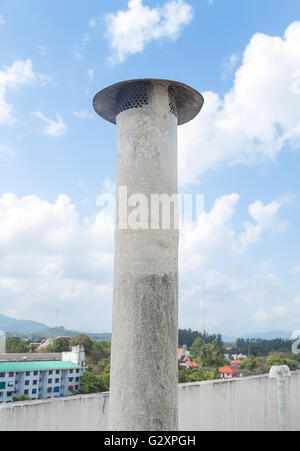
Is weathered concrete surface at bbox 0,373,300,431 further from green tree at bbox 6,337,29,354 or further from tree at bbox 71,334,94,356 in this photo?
green tree at bbox 6,337,29,354

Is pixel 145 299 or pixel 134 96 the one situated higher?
pixel 134 96

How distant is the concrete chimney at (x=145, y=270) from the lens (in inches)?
89.5

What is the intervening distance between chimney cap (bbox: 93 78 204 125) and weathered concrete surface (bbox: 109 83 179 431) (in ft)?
0.93

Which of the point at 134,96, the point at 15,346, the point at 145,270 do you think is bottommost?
the point at 15,346

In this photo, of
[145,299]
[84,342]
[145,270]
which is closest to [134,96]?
[145,270]

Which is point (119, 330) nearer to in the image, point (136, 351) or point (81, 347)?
point (136, 351)

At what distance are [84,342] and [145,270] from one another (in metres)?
27.5

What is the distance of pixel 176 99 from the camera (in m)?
2.93

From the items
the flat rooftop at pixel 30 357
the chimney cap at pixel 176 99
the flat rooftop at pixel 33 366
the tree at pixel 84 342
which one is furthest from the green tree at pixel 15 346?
the chimney cap at pixel 176 99

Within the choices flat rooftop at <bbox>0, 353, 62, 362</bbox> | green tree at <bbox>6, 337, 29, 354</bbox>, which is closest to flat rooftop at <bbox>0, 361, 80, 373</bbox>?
flat rooftop at <bbox>0, 353, 62, 362</bbox>

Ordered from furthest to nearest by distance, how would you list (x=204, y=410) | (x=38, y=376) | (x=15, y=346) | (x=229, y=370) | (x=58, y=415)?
(x=15, y=346) → (x=229, y=370) → (x=38, y=376) → (x=204, y=410) → (x=58, y=415)

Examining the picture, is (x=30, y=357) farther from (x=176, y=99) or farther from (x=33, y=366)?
(x=176, y=99)

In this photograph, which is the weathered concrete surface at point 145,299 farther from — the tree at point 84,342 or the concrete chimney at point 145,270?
the tree at point 84,342

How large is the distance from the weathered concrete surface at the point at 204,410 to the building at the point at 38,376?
1731 centimetres
